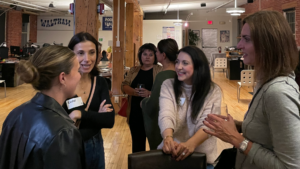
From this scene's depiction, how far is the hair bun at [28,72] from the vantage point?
1.05 meters

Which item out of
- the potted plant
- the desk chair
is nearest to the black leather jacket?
the desk chair

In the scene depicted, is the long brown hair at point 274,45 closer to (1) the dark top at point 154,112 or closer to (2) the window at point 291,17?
(1) the dark top at point 154,112

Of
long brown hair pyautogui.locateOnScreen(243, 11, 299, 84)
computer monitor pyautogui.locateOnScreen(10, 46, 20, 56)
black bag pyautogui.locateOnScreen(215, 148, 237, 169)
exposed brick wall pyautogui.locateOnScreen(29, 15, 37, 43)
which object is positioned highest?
exposed brick wall pyautogui.locateOnScreen(29, 15, 37, 43)

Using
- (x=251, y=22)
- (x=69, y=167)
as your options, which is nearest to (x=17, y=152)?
(x=69, y=167)

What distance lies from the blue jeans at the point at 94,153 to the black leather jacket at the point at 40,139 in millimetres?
725

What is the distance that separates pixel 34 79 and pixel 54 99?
11 centimetres

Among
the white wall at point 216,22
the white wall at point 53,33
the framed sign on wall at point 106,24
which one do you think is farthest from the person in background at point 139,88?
the white wall at point 216,22

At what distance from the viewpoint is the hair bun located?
105 centimetres

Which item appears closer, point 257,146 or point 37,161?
point 37,161

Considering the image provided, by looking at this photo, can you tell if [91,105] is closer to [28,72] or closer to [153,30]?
[28,72]

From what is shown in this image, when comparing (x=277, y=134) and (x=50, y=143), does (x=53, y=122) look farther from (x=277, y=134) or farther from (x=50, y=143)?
(x=277, y=134)

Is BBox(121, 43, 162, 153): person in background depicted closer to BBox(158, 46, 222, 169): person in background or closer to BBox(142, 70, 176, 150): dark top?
BBox(142, 70, 176, 150): dark top

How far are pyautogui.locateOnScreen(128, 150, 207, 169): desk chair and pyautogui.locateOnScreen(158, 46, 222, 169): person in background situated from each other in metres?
0.15

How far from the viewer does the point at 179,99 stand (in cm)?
171
